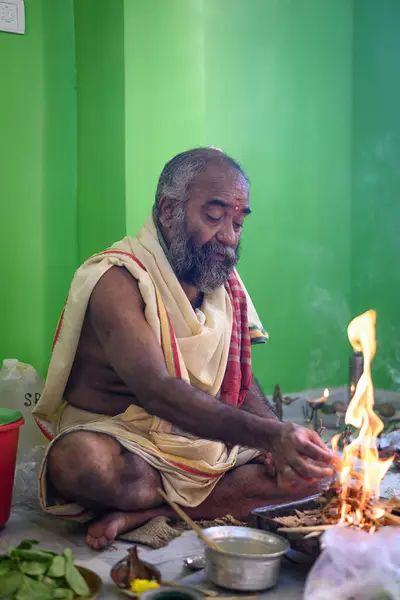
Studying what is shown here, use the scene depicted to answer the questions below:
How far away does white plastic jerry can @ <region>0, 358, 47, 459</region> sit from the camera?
411 centimetres

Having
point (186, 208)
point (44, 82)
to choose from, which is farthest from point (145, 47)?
point (186, 208)

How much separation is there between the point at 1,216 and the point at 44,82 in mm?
857

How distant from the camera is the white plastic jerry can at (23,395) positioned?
4.11m

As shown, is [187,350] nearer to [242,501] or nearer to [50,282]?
[242,501]

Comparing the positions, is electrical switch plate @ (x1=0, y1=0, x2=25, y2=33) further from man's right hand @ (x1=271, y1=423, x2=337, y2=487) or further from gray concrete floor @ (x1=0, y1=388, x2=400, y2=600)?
man's right hand @ (x1=271, y1=423, x2=337, y2=487)

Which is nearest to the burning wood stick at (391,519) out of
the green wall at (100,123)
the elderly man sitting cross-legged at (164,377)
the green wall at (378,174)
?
the elderly man sitting cross-legged at (164,377)

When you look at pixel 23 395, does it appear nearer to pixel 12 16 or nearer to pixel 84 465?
pixel 84 465

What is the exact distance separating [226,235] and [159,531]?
4.42ft

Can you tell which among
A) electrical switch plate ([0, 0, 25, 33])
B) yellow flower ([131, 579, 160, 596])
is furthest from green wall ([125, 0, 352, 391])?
yellow flower ([131, 579, 160, 596])

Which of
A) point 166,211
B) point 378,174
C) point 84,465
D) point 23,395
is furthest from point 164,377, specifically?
point 378,174

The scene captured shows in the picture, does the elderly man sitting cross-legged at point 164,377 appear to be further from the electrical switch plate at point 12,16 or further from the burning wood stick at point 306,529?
the electrical switch plate at point 12,16

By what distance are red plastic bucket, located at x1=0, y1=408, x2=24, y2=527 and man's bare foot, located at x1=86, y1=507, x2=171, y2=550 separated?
388 mm

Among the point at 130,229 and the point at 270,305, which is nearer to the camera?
the point at 130,229

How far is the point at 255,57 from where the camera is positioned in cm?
544
